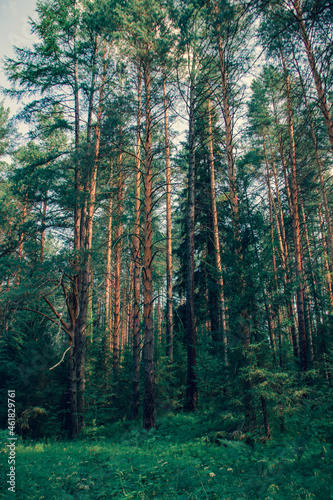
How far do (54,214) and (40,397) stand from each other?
703 centimetres

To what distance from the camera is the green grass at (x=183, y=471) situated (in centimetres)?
392

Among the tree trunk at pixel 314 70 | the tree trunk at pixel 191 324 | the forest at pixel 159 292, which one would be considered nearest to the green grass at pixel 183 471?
the forest at pixel 159 292

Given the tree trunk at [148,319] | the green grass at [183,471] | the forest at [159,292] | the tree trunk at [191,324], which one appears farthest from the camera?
the tree trunk at [191,324]

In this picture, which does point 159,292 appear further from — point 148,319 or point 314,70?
point 314,70

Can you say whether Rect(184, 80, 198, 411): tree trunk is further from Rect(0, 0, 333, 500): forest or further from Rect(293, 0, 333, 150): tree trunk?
Rect(293, 0, 333, 150): tree trunk

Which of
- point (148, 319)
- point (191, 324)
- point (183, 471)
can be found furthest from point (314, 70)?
point (183, 471)

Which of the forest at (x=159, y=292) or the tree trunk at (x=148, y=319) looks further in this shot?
the tree trunk at (x=148, y=319)

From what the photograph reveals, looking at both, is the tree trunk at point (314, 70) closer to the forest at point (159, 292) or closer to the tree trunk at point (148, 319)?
the forest at point (159, 292)

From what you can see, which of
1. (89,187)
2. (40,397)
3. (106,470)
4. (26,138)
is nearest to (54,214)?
(89,187)

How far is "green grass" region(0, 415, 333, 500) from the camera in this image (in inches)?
154

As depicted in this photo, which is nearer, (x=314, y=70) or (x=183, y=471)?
(x=183, y=471)

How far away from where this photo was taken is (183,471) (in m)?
4.87

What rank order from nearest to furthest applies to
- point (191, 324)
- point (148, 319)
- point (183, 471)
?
1. point (183, 471)
2. point (148, 319)
3. point (191, 324)

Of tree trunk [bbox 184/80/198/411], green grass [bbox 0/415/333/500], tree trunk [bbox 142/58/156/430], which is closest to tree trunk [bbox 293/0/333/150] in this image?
tree trunk [bbox 184/80/198/411]
